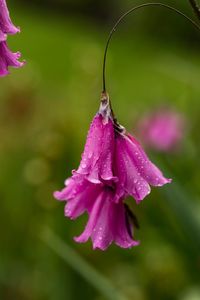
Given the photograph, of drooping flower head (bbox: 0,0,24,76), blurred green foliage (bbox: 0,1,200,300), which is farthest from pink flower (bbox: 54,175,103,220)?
blurred green foliage (bbox: 0,1,200,300)

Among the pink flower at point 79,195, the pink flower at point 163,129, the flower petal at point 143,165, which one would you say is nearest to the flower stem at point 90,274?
the pink flower at point 79,195

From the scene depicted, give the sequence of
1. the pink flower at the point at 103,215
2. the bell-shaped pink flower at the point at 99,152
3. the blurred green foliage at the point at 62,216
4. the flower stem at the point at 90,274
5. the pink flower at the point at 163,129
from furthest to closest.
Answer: the pink flower at the point at 163,129, the blurred green foliage at the point at 62,216, the flower stem at the point at 90,274, the pink flower at the point at 103,215, the bell-shaped pink flower at the point at 99,152

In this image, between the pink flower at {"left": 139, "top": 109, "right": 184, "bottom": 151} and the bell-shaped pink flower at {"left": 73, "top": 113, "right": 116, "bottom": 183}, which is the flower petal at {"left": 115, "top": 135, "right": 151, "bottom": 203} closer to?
the bell-shaped pink flower at {"left": 73, "top": 113, "right": 116, "bottom": 183}

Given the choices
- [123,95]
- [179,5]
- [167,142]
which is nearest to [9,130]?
[167,142]

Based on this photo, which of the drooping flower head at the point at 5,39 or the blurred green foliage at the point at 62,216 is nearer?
the drooping flower head at the point at 5,39

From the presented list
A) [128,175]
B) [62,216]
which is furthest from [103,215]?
[62,216]

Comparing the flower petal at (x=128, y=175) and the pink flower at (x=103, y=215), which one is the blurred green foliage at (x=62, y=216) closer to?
the pink flower at (x=103, y=215)
